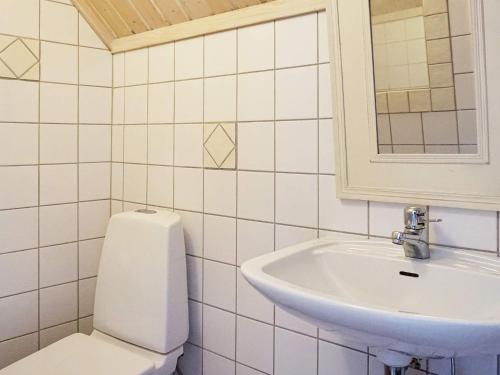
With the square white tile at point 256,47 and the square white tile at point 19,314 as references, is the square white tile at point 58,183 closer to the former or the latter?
the square white tile at point 19,314

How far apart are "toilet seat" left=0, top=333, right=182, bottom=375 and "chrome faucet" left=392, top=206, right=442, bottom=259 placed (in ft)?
2.91

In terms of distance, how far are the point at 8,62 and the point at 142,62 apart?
19.8 inches

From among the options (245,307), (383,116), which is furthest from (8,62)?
(383,116)

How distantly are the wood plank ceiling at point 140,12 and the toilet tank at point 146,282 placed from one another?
751 mm

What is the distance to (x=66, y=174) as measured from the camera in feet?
6.03

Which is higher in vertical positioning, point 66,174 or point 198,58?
point 198,58

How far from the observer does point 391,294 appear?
1098 millimetres

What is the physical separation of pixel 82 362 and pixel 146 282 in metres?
0.32

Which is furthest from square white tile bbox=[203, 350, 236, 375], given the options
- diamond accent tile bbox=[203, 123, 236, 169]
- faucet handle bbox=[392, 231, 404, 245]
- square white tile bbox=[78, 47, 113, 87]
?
square white tile bbox=[78, 47, 113, 87]

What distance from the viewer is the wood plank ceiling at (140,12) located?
1.54 metres

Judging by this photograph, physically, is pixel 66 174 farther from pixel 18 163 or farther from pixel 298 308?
pixel 298 308

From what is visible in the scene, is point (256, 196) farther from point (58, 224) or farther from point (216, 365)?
point (58, 224)

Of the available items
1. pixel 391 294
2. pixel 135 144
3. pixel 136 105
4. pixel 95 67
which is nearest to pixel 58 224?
pixel 135 144

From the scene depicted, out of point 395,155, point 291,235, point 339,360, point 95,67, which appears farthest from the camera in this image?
point 95,67
